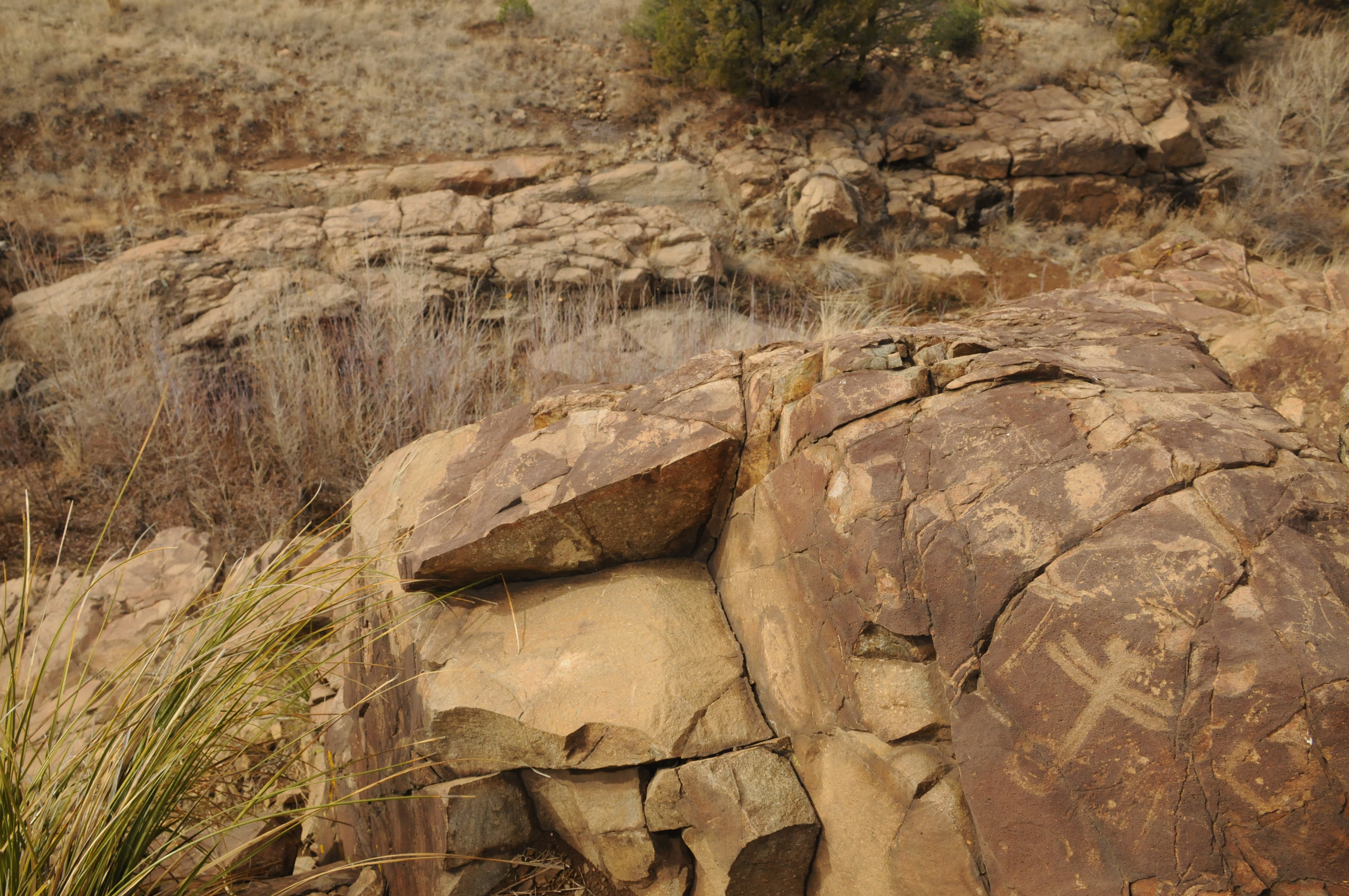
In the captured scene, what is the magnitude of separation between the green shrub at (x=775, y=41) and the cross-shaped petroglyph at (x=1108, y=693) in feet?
30.5

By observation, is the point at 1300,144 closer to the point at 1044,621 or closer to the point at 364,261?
the point at 364,261

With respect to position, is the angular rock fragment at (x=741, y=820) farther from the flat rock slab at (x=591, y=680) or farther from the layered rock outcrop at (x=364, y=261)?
the layered rock outcrop at (x=364, y=261)

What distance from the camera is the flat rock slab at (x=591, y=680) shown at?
204 cm

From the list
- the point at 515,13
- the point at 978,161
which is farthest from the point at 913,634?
the point at 515,13

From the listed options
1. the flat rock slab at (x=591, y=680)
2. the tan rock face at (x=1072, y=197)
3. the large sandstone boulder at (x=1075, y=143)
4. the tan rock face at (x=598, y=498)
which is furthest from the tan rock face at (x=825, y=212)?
the flat rock slab at (x=591, y=680)

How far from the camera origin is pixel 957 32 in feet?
35.5

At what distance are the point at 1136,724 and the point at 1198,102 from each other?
11827mm

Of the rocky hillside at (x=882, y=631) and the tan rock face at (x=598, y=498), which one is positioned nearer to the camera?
the rocky hillside at (x=882, y=631)

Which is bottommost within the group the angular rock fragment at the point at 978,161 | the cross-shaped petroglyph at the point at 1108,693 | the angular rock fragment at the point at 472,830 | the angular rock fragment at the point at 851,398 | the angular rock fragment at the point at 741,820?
the angular rock fragment at the point at 472,830

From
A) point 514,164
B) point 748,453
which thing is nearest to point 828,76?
point 514,164

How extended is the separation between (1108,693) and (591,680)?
4.23 ft

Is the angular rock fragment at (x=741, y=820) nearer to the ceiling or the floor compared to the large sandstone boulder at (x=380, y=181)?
nearer to the floor

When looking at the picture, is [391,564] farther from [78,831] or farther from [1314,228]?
[1314,228]

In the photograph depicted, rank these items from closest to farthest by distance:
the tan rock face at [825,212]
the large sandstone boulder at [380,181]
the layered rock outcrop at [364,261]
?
the layered rock outcrop at [364,261]
the tan rock face at [825,212]
the large sandstone boulder at [380,181]
